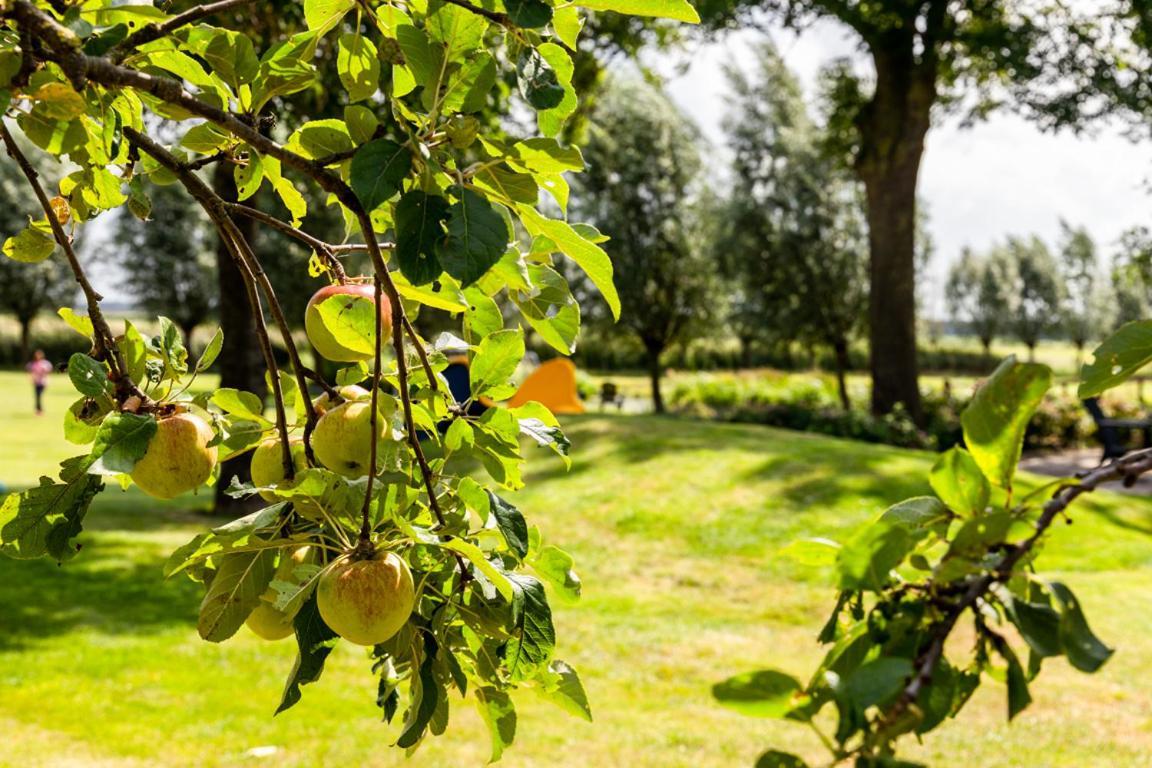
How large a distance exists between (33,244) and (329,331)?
0.58 metres

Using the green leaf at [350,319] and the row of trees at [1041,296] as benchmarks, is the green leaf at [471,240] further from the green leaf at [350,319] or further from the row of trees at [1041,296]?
the row of trees at [1041,296]

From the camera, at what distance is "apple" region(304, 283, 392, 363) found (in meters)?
0.99

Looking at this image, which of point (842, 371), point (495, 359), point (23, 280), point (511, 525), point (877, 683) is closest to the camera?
point (877, 683)

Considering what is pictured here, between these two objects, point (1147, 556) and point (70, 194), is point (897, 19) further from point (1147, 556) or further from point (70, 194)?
point (70, 194)

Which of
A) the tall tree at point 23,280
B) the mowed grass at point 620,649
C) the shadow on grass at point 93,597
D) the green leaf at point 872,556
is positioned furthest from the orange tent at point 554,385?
the tall tree at point 23,280

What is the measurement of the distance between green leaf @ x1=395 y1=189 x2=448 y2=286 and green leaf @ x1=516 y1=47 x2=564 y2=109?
0.12 metres

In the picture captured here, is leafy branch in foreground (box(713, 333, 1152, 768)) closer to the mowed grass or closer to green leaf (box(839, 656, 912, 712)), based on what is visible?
green leaf (box(839, 656, 912, 712))

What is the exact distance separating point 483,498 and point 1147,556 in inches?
369

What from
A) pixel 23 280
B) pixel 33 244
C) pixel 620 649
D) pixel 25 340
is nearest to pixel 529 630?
pixel 33 244

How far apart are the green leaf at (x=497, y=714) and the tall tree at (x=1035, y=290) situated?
5063 centimetres

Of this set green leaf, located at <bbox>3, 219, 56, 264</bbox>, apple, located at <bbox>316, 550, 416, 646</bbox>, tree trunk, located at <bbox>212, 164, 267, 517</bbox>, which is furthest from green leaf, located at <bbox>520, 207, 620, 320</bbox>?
tree trunk, located at <bbox>212, 164, 267, 517</bbox>

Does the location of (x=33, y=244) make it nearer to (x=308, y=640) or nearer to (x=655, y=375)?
(x=308, y=640)

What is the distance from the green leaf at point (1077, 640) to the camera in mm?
681

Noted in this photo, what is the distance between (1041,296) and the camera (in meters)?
48.3
